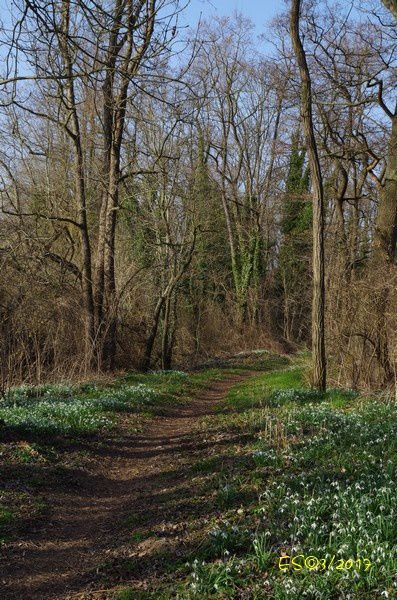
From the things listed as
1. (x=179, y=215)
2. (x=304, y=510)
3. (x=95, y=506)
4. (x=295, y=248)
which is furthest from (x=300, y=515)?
(x=295, y=248)

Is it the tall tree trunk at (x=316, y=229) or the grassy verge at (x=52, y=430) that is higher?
the tall tree trunk at (x=316, y=229)

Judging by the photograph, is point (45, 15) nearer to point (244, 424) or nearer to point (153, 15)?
point (153, 15)

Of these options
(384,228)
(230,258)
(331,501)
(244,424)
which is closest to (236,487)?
(331,501)

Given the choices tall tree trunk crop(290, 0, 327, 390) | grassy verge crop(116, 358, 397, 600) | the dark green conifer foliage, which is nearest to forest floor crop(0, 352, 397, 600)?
grassy verge crop(116, 358, 397, 600)

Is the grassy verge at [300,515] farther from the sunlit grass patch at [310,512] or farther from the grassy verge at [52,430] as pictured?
the grassy verge at [52,430]

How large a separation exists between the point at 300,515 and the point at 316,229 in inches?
361

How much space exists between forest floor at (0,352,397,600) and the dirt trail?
0.02m

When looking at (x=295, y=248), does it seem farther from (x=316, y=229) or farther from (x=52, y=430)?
(x=52, y=430)

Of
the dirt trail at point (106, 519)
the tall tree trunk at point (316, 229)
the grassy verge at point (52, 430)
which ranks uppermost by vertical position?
the tall tree trunk at point (316, 229)

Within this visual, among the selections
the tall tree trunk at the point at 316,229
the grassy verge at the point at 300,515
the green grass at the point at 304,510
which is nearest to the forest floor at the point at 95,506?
the grassy verge at the point at 300,515

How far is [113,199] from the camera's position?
1947 cm

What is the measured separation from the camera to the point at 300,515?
17.3 feet

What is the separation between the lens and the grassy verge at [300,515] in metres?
4.30

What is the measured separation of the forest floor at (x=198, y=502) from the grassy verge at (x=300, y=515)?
0.01 m
